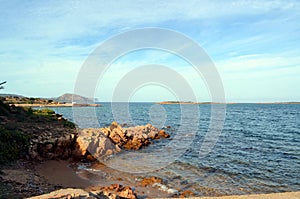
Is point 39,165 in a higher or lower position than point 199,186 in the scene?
higher

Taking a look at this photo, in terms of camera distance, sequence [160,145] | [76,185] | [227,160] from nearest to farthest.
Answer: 1. [76,185]
2. [227,160]
3. [160,145]

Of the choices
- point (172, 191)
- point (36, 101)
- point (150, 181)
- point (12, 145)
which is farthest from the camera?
point (36, 101)

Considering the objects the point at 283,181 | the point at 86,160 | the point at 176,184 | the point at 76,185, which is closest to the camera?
the point at 76,185

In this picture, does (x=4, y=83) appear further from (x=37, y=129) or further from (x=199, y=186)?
(x=199, y=186)

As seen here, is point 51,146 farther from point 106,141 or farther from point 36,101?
point 36,101

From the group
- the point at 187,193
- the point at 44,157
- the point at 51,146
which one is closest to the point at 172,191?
the point at 187,193

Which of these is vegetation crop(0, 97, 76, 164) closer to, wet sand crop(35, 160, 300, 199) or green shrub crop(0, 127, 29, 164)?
green shrub crop(0, 127, 29, 164)

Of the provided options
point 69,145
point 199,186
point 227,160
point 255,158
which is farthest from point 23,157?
point 255,158

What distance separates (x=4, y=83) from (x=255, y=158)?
67.3ft

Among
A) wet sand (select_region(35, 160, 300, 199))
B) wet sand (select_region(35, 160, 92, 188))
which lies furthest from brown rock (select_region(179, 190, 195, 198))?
wet sand (select_region(35, 160, 92, 188))

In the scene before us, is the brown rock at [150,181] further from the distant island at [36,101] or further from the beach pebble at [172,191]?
the distant island at [36,101]

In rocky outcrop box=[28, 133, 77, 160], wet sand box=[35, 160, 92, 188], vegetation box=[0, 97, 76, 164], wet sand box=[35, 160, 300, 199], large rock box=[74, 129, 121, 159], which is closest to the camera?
wet sand box=[35, 160, 300, 199]

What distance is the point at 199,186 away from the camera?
12.1 meters

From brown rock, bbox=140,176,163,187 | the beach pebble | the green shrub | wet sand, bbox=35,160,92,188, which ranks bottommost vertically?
the beach pebble
